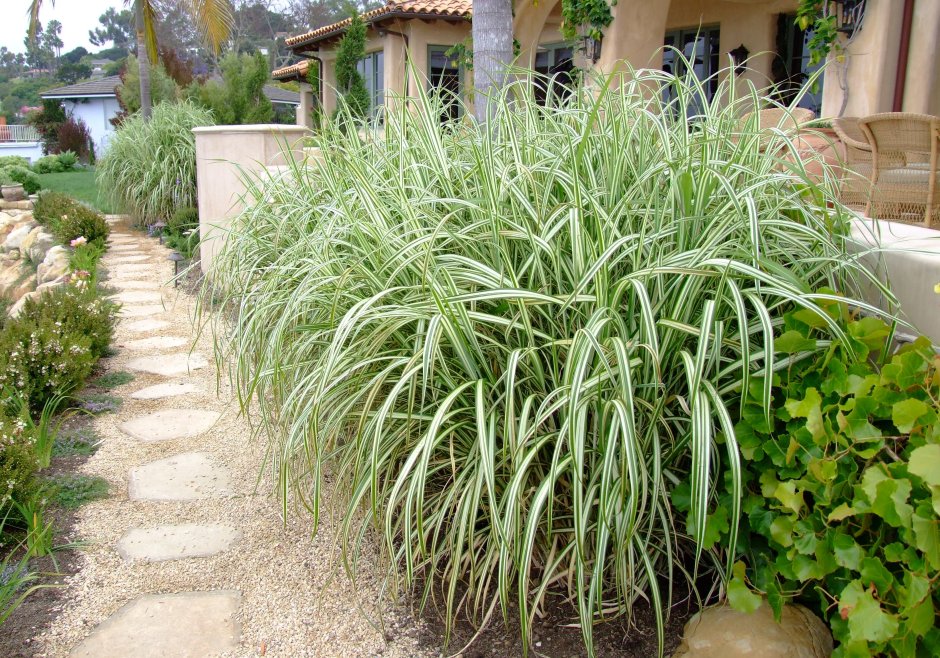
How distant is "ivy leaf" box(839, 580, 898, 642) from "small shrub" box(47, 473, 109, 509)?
2281mm

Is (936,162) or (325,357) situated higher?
(936,162)

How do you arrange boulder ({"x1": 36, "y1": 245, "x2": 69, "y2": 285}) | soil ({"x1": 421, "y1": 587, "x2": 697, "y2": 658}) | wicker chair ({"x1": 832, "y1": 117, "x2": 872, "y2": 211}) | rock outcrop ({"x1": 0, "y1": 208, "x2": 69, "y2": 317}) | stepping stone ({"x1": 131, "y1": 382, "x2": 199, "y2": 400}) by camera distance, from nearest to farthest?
soil ({"x1": 421, "y1": 587, "x2": 697, "y2": 658})
stepping stone ({"x1": 131, "y1": 382, "x2": 199, "y2": 400})
wicker chair ({"x1": 832, "y1": 117, "x2": 872, "y2": 211})
boulder ({"x1": 36, "y1": 245, "x2": 69, "y2": 285})
rock outcrop ({"x1": 0, "y1": 208, "x2": 69, "y2": 317})

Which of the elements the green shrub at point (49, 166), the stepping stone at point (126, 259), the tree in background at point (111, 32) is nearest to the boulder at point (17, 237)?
the stepping stone at point (126, 259)

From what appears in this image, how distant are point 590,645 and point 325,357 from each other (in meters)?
0.98

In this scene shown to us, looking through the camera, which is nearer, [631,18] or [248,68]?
[631,18]

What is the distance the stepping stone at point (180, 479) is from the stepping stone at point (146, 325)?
209 centimetres

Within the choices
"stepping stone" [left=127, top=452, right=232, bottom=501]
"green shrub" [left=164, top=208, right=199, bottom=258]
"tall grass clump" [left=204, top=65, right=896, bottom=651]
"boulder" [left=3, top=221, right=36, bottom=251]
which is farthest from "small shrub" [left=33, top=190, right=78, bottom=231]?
"tall grass clump" [left=204, top=65, right=896, bottom=651]

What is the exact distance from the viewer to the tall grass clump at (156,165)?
27.6 ft

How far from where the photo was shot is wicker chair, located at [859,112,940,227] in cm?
375

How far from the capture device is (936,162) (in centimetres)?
373

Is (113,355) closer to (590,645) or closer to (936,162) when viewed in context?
(590,645)

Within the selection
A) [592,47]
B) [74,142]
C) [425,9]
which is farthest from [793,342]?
[74,142]

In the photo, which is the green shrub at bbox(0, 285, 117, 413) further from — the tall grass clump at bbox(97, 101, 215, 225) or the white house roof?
the white house roof

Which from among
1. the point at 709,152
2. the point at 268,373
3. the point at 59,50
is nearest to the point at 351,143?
the point at 268,373
